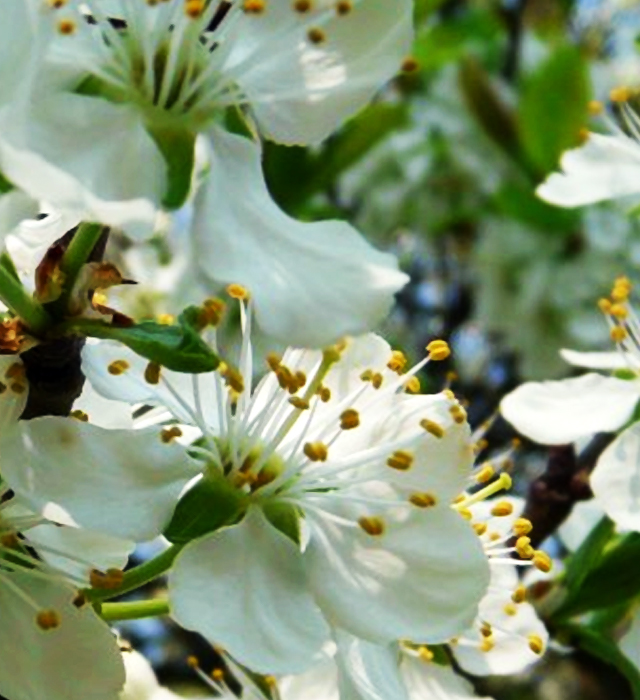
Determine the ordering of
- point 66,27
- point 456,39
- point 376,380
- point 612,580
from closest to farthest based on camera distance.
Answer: point 66,27, point 376,380, point 612,580, point 456,39

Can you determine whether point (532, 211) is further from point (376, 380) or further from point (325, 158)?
point (376, 380)

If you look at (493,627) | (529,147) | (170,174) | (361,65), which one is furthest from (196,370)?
(529,147)

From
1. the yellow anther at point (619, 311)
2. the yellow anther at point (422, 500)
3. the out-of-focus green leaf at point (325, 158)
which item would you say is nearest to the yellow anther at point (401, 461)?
the yellow anther at point (422, 500)

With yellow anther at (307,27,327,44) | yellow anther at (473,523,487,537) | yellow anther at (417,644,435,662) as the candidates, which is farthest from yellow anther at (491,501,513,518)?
yellow anther at (307,27,327,44)

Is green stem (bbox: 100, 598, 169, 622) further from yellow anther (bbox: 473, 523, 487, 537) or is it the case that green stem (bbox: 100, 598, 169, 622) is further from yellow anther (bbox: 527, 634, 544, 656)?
yellow anther (bbox: 527, 634, 544, 656)

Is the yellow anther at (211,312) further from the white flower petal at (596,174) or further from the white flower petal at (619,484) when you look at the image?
the white flower petal at (596,174)

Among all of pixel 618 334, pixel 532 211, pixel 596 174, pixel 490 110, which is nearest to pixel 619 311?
pixel 618 334
